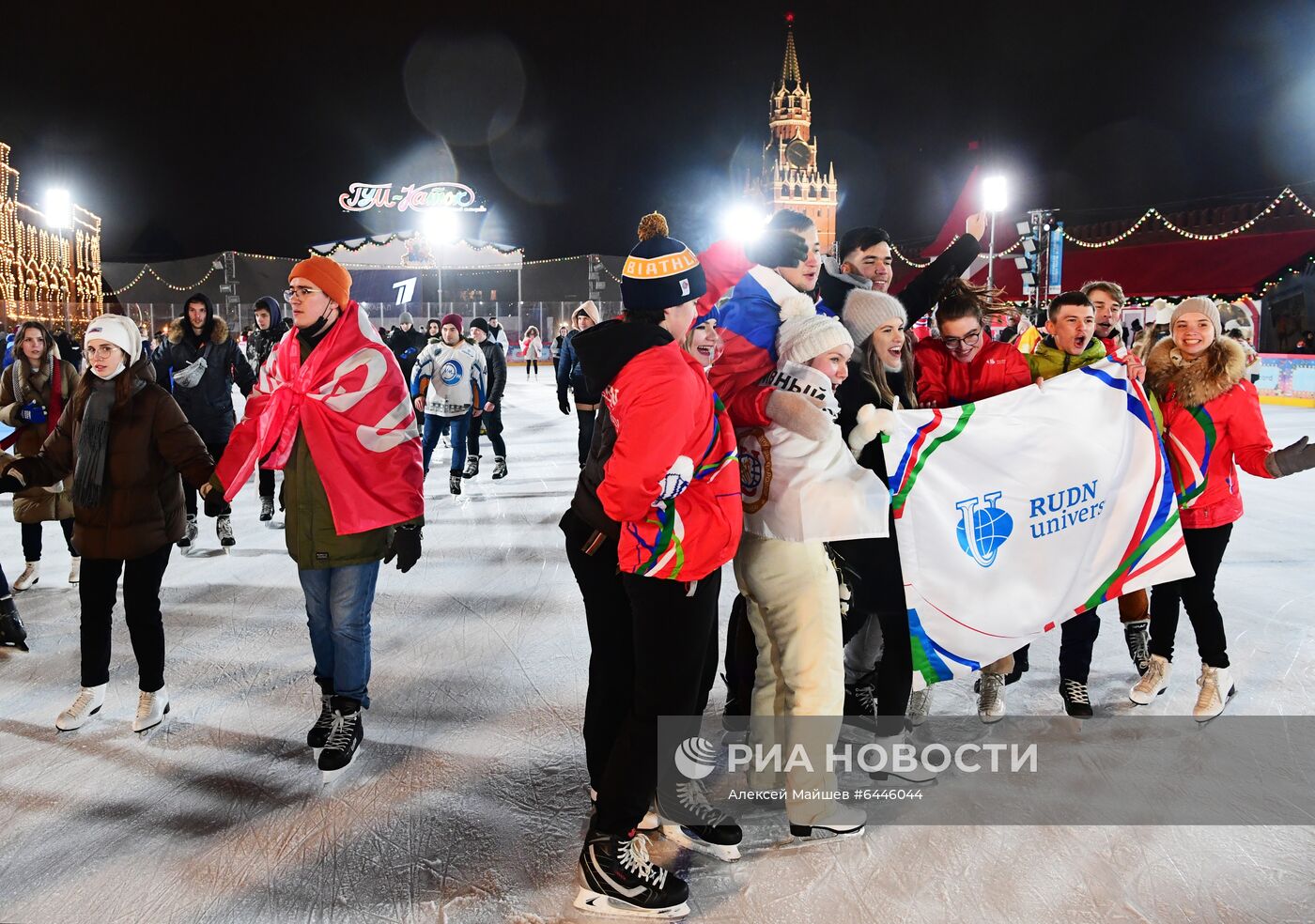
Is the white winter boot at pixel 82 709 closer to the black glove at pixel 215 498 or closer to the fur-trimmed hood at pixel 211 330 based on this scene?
the black glove at pixel 215 498

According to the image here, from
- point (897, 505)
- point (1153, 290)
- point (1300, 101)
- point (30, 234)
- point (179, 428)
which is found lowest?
point (897, 505)

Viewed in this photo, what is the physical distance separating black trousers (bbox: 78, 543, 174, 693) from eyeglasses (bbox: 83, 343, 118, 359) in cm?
64

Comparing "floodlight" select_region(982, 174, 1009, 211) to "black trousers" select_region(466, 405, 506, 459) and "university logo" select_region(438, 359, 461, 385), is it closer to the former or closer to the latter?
"black trousers" select_region(466, 405, 506, 459)

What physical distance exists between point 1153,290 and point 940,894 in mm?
23474

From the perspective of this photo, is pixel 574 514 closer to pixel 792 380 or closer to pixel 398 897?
pixel 792 380

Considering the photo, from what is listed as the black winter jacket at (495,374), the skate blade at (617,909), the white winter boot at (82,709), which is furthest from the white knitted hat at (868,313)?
the black winter jacket at (495,374)

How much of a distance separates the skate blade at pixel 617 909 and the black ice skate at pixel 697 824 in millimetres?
249

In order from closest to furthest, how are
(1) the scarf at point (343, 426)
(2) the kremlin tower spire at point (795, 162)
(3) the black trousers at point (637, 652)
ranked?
(3) the black trousers at point (637, 652), (1) the scarf at point (343, 426), (2) the kremlin tower spire at point (795, 162)

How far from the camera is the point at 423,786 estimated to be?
260 cm

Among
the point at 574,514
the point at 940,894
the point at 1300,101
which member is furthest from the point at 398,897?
the point at 1300,101

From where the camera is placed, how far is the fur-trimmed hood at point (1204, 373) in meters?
2.93

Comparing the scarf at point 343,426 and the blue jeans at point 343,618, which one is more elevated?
the scarf at point 343,426

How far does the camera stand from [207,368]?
215 inches

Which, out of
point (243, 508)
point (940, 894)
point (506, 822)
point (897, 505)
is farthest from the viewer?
point (243, 508)
